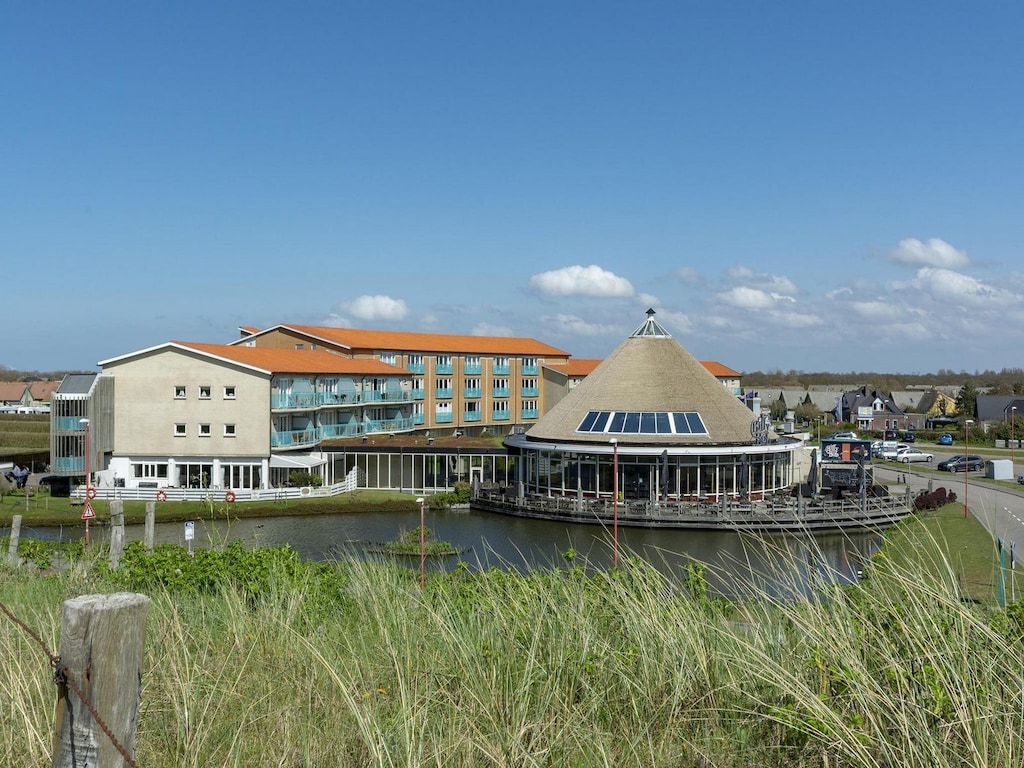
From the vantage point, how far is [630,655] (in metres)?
5.64

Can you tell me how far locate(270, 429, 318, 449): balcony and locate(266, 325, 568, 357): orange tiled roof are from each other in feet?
50.5

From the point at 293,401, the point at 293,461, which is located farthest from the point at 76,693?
the point at 293,401

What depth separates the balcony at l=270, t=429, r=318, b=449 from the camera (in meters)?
39.4

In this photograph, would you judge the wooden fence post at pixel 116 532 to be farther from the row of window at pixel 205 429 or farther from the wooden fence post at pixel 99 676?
the row of window at pixel 205 429

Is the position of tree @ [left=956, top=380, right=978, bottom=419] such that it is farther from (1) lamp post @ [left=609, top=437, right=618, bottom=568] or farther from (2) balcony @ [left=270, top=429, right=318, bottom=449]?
(2) balcony @ [left=270, top=429, right=318, bottom=449]

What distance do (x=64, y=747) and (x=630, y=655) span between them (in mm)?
3218

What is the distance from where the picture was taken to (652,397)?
37.0 m

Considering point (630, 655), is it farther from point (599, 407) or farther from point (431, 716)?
point (599, 407)

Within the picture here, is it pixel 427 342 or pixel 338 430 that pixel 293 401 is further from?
pixel 427 342

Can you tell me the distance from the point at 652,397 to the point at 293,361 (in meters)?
17.7

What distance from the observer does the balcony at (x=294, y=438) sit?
39400mm

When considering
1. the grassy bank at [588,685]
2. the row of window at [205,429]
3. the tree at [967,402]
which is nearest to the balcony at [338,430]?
the row of window at [205,429]

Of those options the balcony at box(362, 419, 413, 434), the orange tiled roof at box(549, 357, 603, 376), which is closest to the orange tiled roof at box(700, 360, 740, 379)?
the orange tiled roof at box(549, 357, 603, 376)

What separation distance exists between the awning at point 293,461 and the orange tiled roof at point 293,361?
3.65 m
